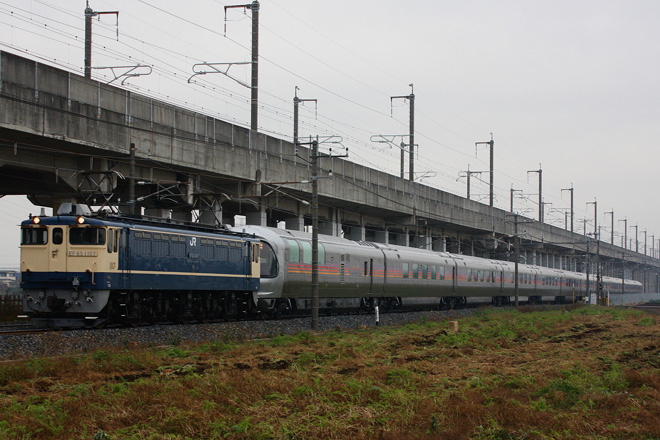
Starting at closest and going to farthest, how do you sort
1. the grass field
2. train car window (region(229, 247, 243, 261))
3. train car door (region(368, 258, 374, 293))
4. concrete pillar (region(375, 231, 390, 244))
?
the grass field < train car window (region(229, 247, 243, 261)) < train car door (region(368, 258, 374, 293)) < concrete pillar (region(375, 231, 390, 244))

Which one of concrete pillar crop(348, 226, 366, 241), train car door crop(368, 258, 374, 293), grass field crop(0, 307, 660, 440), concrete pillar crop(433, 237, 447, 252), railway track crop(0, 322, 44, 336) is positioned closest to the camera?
grass field crop(0, 307, 660, 440)

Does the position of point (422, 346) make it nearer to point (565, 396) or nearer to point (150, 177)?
point (565, 396)

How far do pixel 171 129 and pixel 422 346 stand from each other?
17.3m

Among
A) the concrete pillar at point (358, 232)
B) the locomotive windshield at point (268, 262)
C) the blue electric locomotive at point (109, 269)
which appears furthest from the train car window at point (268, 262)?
the concrete pillar at point (358, 232)

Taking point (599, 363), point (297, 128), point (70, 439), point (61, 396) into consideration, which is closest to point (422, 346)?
point (599, 363)

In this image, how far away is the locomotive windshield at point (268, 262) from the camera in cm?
3275

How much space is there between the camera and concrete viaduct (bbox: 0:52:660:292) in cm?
2758

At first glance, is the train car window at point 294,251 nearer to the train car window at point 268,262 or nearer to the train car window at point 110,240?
the train car window at point 268,262

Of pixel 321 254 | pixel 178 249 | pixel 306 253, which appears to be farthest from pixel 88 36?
pixel 321 254

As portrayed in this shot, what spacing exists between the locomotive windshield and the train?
0.05m

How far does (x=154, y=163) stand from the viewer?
33.8 meters

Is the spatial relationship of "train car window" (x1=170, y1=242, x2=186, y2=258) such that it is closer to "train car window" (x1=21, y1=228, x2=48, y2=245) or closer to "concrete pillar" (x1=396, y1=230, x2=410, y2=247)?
"train car window" (x1=21, y1=228, x2=48, y2=245)

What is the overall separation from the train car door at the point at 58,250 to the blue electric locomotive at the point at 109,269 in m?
0.03

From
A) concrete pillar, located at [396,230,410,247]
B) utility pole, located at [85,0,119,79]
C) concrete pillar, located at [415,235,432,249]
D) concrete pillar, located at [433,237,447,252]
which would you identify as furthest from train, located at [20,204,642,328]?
concrete pillar, located at [433,237,447,252]
